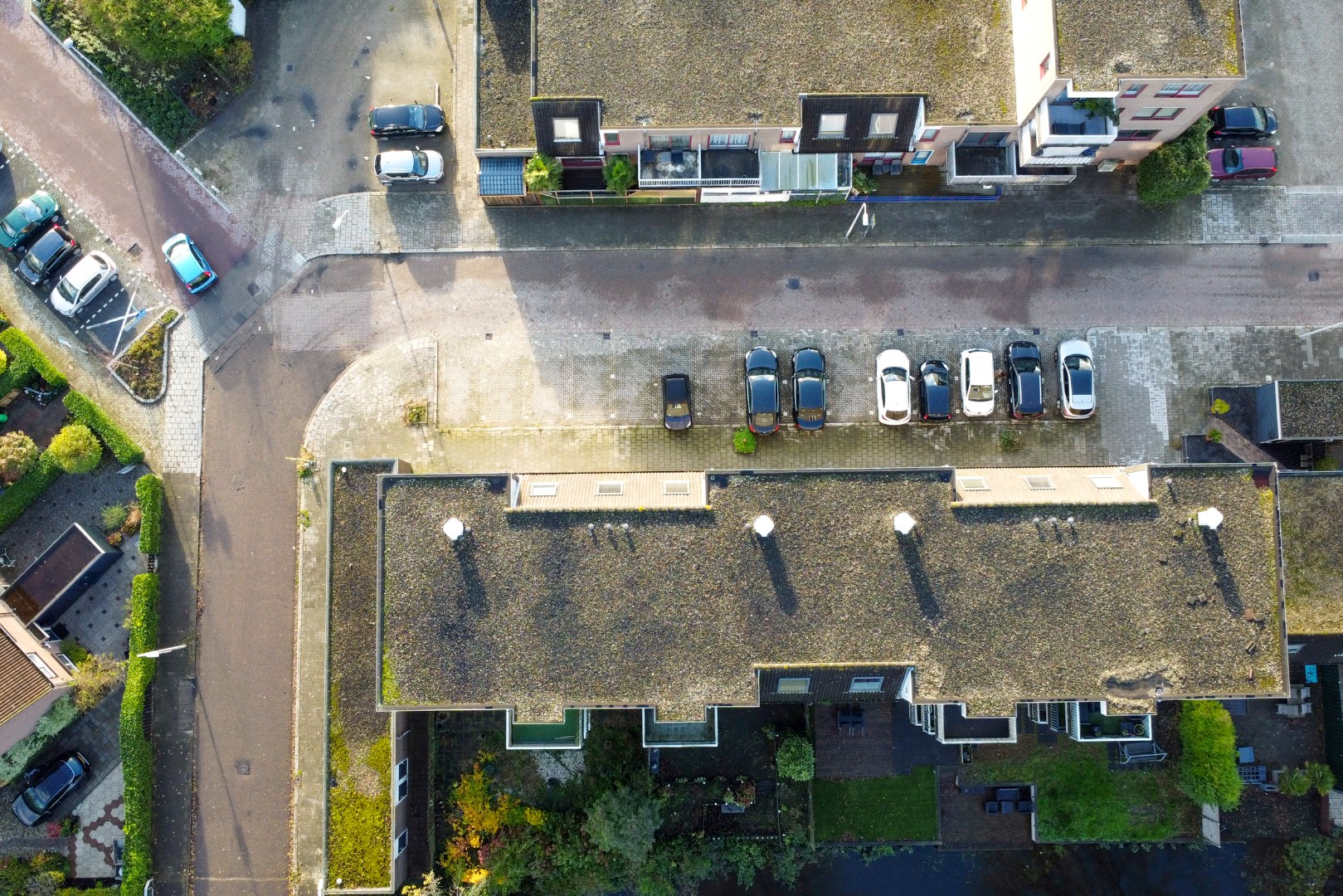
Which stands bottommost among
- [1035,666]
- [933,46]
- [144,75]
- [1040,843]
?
[1040,843]

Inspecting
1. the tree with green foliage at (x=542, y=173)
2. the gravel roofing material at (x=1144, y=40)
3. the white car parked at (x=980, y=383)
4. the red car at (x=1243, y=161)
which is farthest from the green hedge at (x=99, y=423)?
the red car at (x=1243, y=161)

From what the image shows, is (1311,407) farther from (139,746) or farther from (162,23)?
(139,746)

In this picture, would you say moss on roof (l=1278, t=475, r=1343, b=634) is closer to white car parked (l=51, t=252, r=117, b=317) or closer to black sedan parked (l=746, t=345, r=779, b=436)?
black sedan parked (l=746, t=345, r=779, b=436)

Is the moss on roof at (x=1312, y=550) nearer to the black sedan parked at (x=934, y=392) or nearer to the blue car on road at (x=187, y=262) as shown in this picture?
the black sedan parked at (x=934, y=392)

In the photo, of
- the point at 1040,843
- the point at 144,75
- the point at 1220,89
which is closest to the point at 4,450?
the point at 144,75

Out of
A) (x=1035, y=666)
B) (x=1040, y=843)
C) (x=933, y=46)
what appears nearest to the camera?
(x=1035, y=666)

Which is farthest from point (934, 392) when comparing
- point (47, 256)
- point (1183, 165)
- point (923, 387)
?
point (47, 256)

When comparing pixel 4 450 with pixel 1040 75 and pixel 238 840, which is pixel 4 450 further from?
pixel 1040 75
